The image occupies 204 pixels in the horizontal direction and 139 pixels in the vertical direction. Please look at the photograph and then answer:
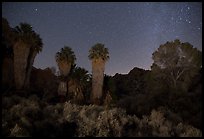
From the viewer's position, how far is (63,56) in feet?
110

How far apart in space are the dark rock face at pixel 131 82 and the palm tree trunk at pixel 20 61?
14929 millimetres

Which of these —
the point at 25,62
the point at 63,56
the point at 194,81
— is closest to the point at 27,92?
the point at 25,62

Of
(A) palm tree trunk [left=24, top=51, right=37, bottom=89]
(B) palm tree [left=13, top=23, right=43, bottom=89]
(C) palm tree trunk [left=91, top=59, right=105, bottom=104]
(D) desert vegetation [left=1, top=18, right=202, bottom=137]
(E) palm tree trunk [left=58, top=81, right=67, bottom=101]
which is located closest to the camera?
(D) desert vegetation [left=1, top=18, right=202, bottom=137]

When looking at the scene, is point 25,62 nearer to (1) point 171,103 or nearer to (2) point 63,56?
(2) point 63,56

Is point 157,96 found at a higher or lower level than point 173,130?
higher

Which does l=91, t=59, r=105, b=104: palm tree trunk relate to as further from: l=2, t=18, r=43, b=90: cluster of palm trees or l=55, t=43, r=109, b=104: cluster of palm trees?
l=2, t=18, r=43, b=90: cluster of palm trees

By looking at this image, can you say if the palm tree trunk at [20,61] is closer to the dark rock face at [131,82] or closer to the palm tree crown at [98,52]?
the palm tree crown at [98,52]

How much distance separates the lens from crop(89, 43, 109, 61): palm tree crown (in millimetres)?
33431

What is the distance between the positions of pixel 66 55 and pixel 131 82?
15349 millimetres

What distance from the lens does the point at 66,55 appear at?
33688 millimetres

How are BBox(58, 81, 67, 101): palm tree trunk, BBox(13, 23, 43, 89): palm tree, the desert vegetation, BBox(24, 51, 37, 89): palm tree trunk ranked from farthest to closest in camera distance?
BBox(58, 81, 67, 101): palm tree trunk, BBox(24, 51, 37, 89): palm tree trunk, BBox(13, 23, 43, 89): palm tree, the desert vegetation

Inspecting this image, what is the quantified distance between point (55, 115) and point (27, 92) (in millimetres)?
12322

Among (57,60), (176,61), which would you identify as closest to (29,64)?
(57,60)

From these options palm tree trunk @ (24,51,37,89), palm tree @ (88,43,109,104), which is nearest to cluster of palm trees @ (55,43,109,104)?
palm tree @ (88,43,109,104)
